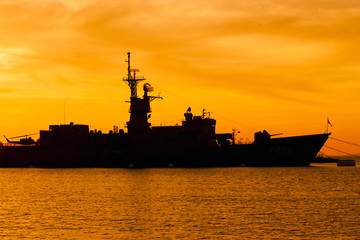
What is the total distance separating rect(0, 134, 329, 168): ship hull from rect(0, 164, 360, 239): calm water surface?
78.6ft

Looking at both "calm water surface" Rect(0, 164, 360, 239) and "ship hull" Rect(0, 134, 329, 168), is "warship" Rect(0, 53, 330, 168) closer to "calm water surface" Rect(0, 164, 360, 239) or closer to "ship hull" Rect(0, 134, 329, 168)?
"ship hull" Rect(0, 134, 329, 168)

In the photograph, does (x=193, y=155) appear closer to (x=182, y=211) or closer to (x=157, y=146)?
(x=157, y=146)

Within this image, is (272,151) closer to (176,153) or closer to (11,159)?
(176,153)

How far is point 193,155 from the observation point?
97875 millimetres

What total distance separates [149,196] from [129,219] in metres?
15.4

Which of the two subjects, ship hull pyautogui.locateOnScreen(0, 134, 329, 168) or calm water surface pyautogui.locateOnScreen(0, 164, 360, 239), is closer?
calm water surface pyautogui.locateOnScreen(0, 164, 360, 239)

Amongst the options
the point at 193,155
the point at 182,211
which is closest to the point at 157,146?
the point at 193,155

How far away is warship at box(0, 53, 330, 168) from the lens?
95750 mm

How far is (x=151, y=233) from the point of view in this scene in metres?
35.6

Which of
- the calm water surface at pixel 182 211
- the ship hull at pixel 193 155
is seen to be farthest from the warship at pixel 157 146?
the calm water surface at pixel 182 211

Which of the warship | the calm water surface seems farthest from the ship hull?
the calm water surface

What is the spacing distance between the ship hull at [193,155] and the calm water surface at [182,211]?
78.6ft

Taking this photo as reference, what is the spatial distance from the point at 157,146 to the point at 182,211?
54416 millimetres

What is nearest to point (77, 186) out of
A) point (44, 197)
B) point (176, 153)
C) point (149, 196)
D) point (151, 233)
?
point (44, 197)
